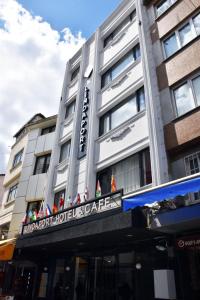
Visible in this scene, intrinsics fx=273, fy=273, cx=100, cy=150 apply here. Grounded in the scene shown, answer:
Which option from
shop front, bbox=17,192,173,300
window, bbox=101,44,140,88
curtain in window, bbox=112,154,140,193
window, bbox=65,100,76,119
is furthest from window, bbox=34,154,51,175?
curtain in window, bbox=112,154,140,193

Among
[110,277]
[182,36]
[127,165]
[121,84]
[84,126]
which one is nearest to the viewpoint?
[110,277]

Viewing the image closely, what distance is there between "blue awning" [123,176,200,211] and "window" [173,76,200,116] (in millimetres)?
4133

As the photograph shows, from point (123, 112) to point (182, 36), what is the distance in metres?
4.26

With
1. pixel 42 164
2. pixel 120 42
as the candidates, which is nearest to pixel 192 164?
pixel 120 42

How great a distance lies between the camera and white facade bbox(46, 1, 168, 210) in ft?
36.4

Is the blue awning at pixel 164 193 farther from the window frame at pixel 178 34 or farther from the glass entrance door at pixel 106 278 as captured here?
the window frame at pixel 178 34

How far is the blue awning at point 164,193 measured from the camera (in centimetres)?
666

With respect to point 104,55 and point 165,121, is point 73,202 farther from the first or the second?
point 104,55

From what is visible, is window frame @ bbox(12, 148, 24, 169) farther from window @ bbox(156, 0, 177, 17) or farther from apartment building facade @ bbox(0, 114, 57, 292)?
A: window @ bbox(156, 0, 177, 17)

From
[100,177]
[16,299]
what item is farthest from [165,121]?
[16,299]

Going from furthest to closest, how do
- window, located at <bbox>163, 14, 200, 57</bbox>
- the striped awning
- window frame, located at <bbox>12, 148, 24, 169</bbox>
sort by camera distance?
window frame, located at <bbox>12, 148, 24, 169</bbox>, the striped awning, window, located at <bbox>163, 14, 200, 57</bbox>

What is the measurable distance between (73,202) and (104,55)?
9291 mm

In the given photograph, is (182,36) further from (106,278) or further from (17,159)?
(17,159)

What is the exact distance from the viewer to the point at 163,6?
14188 millimetres
